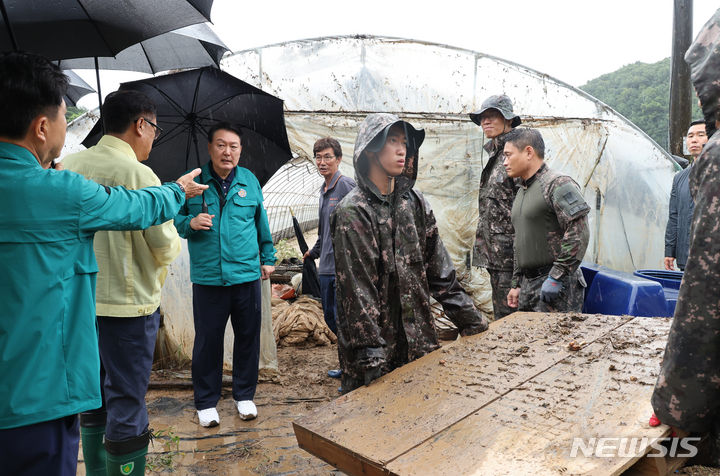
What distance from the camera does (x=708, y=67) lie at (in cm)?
138

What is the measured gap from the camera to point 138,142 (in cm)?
257

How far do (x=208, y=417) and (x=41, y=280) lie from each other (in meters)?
2.49

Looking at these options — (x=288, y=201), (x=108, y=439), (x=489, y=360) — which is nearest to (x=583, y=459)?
(x=489, y=360)

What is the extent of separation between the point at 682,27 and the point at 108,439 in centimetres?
910

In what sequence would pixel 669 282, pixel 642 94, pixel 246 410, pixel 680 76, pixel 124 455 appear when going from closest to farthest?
pixel 124 455, pixel 246 410, pixel 669 282, pixel 680 76, pixel 642 94

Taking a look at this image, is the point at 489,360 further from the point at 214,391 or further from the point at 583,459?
the point at 214,391

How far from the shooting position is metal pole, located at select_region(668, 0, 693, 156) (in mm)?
7301

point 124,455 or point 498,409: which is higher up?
point 498,409

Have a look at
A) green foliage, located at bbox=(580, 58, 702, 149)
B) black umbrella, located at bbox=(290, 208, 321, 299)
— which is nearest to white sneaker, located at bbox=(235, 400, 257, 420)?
black umbrella, located at bbox=(290, 208, 321, 299)

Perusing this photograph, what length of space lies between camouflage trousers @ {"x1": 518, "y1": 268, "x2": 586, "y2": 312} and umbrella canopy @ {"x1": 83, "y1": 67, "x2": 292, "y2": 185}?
2.51 m

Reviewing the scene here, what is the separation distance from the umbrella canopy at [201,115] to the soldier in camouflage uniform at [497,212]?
6.23 feet

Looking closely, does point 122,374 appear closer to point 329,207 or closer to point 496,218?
point 329,207

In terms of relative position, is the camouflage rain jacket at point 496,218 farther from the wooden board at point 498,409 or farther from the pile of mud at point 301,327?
the pile of mud at point 301,327

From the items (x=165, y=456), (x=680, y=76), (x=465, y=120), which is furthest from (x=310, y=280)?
(x=680, y=76)
